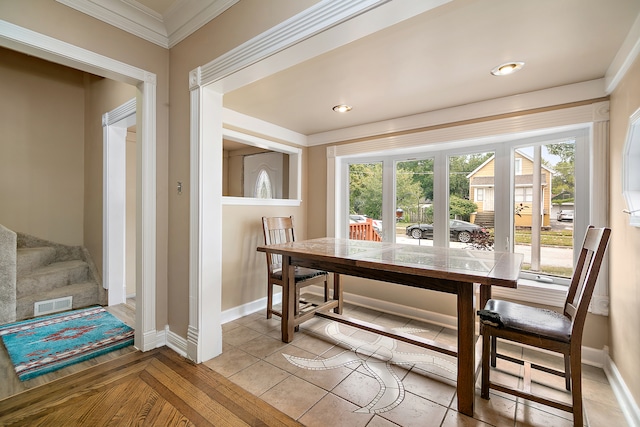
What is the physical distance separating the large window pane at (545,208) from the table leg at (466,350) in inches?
59.0

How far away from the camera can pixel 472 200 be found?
300cm

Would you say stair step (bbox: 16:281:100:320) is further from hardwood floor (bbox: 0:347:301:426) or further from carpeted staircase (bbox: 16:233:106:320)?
hardwood floor (bbox: 0:347:301:426)

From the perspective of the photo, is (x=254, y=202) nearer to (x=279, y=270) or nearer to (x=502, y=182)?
(x=279, y=270)

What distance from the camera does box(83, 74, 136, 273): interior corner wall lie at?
3467 mm

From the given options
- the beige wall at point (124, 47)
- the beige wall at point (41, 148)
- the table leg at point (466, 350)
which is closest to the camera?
the table leg at point (466, 350)

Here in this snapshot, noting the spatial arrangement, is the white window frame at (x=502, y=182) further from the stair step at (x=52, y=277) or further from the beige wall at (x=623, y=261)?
the stair step at (x=52, y=277)

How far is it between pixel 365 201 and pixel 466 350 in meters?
2.36

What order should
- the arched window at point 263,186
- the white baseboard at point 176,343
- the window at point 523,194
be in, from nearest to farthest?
the white baseboard at point 176,343, the window at point 523,194, the arched window at point 263,186

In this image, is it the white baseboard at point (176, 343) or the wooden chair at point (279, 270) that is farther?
the wooden chair at point (279, 270)

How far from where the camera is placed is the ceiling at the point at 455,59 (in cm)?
148

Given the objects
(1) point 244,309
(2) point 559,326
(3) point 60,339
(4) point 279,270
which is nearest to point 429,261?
(2) point 559,326

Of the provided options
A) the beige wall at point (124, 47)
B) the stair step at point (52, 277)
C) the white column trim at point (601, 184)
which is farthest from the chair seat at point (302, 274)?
the stair step at point (52, 277)

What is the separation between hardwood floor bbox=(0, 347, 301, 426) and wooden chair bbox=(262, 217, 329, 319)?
3.18 feet

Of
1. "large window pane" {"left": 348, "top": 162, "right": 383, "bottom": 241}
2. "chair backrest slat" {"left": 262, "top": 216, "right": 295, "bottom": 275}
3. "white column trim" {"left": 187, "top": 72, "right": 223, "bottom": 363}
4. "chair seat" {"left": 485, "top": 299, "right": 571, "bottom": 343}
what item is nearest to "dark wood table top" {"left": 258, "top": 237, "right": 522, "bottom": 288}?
"chair seat" {"left": 485, "top": 299, "right": 571, "bottom": 343}
